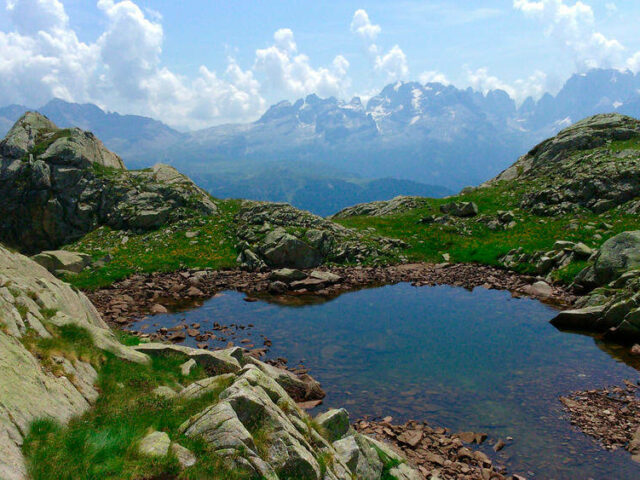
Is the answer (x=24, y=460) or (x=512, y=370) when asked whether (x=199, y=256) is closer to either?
(x=512, y=370)

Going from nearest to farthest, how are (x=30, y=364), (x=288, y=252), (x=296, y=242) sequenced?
(x=30, y=364), (x=288, y=252), (x=296, y=242)

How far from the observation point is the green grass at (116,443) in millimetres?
8406

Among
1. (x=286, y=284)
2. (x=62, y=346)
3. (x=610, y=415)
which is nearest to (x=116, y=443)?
(x=62, y=346)

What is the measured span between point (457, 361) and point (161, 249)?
3969 centimetres

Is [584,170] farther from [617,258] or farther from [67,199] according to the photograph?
[67,199]

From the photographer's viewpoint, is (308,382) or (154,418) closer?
(154,418)

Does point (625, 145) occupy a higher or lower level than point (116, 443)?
higher

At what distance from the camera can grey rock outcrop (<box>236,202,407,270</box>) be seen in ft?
158

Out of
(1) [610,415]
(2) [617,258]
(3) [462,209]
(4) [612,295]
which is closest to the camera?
(1) [610,415]

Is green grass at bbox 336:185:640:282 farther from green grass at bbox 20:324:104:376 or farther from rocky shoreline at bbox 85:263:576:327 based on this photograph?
green grass at bbox 20:324:104:376

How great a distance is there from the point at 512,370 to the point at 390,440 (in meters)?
9.86

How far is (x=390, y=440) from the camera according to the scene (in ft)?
54.2

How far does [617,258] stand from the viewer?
109 feet

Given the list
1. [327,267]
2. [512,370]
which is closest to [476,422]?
[512,370]
